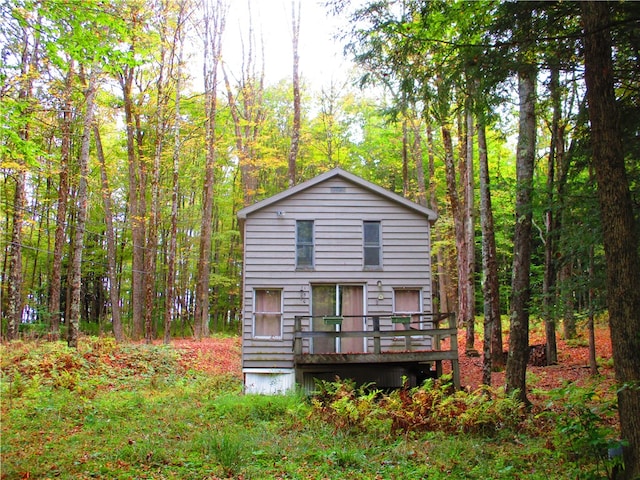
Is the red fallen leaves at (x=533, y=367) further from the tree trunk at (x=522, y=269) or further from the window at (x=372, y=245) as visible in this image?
the window at (x=372, y=245)

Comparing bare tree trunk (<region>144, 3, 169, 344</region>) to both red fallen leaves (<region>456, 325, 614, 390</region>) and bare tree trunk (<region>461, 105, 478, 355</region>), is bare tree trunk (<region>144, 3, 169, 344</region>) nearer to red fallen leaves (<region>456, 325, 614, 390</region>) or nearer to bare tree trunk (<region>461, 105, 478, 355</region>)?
bare tree trunk (<region>461, 105, 478, 355</region>)

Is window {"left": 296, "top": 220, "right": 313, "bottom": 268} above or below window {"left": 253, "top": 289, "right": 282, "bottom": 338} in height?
above

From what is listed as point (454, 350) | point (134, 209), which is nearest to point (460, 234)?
point (454, 350)

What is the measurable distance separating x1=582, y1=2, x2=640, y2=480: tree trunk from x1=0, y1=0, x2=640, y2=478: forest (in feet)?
0.06

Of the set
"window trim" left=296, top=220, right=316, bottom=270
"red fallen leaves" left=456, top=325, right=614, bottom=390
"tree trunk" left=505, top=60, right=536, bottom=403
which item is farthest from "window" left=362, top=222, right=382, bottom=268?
"tree trunk" left=505, top=60, right=536, bottom=403

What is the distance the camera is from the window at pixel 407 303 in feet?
45.1

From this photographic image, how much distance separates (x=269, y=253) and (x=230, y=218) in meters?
20.1

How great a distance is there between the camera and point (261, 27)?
27719 millimetres

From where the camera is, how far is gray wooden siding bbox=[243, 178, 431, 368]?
13562 millimetres

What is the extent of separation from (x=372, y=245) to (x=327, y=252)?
129cm

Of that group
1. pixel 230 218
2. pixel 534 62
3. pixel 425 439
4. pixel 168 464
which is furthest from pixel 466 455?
pixel 230 218

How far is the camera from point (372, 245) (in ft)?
46.2

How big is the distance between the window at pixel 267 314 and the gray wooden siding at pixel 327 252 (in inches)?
6.2

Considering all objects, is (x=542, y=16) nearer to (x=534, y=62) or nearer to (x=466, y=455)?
(x=534, y=62)
